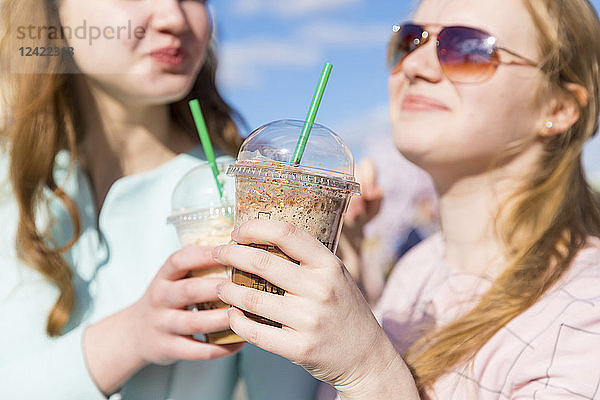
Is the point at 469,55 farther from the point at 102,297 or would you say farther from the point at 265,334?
the point at 102,297

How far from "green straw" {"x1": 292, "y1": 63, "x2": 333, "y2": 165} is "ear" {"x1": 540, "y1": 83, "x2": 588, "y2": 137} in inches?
33.3

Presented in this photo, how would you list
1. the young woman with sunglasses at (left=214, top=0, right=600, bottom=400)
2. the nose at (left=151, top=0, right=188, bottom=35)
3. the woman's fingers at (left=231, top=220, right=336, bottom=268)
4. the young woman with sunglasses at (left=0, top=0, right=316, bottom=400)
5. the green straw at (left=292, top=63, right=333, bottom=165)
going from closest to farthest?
1. the woman's fingers at (left=231, top=220, right=336, bottom=268)
2. the green straw at (left=292, top=63, right=333, bottom=165)
3. the young woman with sunglasses at (left=214, top=0, right=600, bottom=400)
4. the young woman with sunglasses at (left=0, top=0, right=316, bottom=400)
5. the nose at (left=151, top=0, right=188, bottom=35)

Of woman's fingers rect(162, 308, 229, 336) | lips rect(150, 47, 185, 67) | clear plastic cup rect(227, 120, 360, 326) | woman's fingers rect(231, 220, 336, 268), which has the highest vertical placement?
lips rect(150, 47, 185, 67)

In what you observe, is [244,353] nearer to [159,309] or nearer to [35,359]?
[159,309]

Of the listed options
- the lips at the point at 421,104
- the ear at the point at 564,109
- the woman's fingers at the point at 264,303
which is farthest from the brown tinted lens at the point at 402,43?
the woman's fingers at the point at 264,303

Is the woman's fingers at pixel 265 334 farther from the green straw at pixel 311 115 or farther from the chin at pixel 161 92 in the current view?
the chin at pixel 161 92

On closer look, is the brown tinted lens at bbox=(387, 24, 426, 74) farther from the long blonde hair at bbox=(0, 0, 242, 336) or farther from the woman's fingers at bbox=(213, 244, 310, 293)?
the woman's fingers at bbox=(213, 244, 310, 293)

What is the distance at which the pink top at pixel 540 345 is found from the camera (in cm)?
127

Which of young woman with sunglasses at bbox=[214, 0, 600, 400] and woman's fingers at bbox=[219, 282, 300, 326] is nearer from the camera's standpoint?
woman's fingers at bbox=[219, 282, 300, 326]

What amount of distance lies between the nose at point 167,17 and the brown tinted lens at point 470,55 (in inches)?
33.9

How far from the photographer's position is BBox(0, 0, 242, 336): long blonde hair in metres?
1.85

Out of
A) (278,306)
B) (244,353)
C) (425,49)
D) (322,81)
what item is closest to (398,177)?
(425,49)

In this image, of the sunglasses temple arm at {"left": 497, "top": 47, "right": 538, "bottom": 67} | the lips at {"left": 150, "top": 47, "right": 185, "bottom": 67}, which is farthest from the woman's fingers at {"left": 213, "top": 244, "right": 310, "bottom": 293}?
the sunglasses temple arm at {"left": 497, "top": 47, "right": 538, "bottom": 67}

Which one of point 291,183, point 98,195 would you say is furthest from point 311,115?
point 98,195
